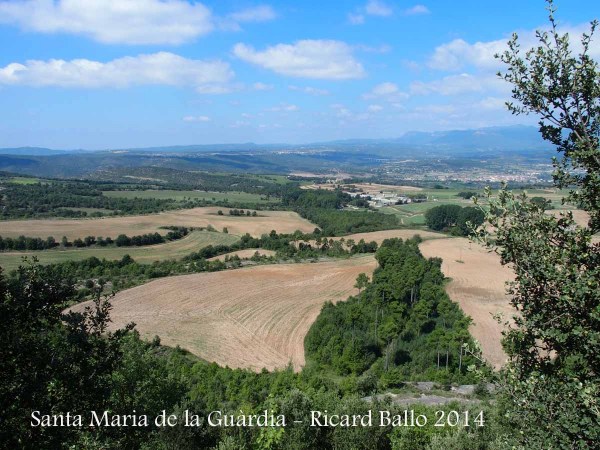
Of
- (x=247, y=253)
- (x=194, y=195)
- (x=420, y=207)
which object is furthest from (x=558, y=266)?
(x=194, y=195)

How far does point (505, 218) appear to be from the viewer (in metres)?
5.74

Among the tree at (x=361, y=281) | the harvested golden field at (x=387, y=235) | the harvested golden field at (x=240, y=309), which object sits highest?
the harvested golden field at (x=387, y=235)

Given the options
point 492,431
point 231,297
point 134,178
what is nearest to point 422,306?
point 231,297

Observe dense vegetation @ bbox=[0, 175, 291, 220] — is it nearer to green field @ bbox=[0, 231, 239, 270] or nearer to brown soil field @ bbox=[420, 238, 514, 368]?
green field @ bbox=[0, 231, 239, 270]

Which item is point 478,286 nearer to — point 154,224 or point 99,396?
point 99,396

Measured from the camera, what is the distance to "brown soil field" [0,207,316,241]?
6956 cm

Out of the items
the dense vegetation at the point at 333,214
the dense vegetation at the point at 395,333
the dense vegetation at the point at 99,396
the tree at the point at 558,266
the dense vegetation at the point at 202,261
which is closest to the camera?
the tree at the point at 558,266

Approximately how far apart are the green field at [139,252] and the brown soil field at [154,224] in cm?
565

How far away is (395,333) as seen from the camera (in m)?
33.7

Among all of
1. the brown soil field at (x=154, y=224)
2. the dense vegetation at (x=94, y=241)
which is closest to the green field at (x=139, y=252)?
the dense vegetation at (x=94, y=241)

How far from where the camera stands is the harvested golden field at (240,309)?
1345 inches

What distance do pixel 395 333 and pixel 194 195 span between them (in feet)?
348

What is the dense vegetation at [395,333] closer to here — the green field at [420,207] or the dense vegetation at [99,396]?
the dense vegetation at [99,396]

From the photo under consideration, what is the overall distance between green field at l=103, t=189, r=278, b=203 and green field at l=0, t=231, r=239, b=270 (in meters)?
47.6
